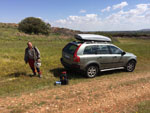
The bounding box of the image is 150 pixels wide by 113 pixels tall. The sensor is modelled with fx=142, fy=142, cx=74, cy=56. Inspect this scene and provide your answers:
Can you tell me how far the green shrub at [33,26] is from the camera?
3991 cm

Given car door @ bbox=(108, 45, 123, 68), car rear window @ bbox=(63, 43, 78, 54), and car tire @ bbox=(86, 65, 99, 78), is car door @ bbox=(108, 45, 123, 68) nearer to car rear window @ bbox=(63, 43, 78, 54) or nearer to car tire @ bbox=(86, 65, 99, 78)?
car tire @ bbox=(86, 65, 99, 78)

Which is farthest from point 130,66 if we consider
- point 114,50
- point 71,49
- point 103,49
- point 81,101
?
point 81,101

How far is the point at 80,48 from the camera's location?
6691 millimetres

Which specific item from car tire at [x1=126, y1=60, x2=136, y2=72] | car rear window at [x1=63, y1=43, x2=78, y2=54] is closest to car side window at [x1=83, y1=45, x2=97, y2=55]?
car rear window at [x1=63, y1=43, x2=78, y2=54]

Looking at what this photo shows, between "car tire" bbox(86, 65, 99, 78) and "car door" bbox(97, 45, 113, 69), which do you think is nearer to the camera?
"car tire" bbox(86, 65, 99, 78)

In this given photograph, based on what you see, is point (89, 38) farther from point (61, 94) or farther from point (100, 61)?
point (61, 94)

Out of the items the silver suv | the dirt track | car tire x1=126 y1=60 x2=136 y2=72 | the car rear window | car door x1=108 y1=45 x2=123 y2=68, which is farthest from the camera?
car tire x1=126 y1=60 x2=136 y2=72

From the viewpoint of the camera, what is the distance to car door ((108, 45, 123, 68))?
7.71 metres

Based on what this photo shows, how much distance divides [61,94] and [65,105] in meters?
0.82

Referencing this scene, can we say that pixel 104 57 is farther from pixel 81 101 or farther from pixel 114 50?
pixel 81 101

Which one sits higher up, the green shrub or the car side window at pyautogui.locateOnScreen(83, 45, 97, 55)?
the green shrub

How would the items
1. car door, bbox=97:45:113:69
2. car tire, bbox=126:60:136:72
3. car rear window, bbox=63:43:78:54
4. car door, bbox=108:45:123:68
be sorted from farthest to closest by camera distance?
car tire, bbox=126:60:136:72 < car door, bbox=108:45:123:68 < car door, bbox=97:45:113:69 < car rear window, bbox=63:43:78:54

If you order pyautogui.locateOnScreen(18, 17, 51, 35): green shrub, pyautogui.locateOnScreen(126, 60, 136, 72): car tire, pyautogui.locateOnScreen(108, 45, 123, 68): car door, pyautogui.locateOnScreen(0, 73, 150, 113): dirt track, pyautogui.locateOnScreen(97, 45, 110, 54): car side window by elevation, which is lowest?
pyautogui.locateOnScreen(0, 73, 150, 113): dirt track

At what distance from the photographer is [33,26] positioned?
3981 cm
